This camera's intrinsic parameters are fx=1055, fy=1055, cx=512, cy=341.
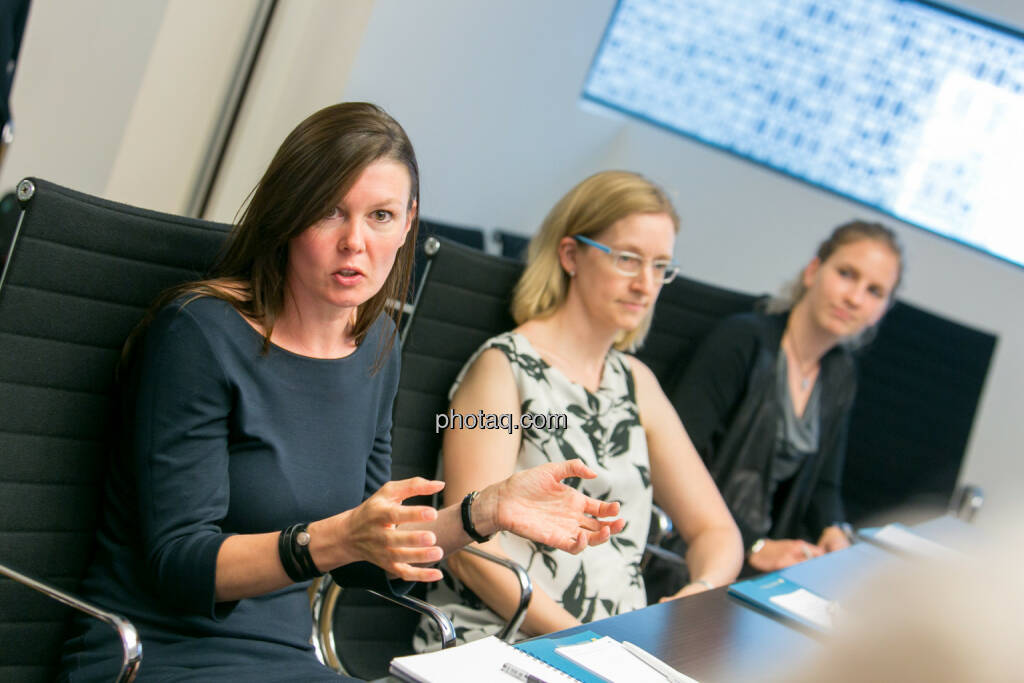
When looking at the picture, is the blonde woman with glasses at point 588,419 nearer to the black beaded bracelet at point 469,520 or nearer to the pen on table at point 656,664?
the black beaded bracelet at point 469,520

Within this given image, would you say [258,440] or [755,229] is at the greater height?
[755,229]

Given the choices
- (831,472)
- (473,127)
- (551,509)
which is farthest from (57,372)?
(473,127)

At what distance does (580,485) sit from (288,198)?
0.85 metres

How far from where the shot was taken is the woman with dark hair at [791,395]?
261 centimetres

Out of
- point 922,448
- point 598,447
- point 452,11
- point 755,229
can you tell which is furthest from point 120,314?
point 755,229

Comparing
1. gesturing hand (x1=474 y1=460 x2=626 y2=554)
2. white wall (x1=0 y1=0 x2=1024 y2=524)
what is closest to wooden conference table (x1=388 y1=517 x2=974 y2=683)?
gesturing hand (x1=474 y1=460 x2=626 y2=554)

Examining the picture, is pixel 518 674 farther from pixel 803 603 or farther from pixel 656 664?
pixel 803 603

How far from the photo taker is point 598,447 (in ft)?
6.53

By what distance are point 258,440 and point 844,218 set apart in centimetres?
368

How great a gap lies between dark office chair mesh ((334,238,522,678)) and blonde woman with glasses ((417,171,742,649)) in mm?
55

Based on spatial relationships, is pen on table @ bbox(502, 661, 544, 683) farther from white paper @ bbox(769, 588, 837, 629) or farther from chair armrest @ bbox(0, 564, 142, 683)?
white paper @ bbox(769, 588, 837, 629)

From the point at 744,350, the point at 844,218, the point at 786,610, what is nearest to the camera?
the point at 786,610

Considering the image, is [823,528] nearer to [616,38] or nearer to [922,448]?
[922,448]

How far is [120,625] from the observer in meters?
1.13
